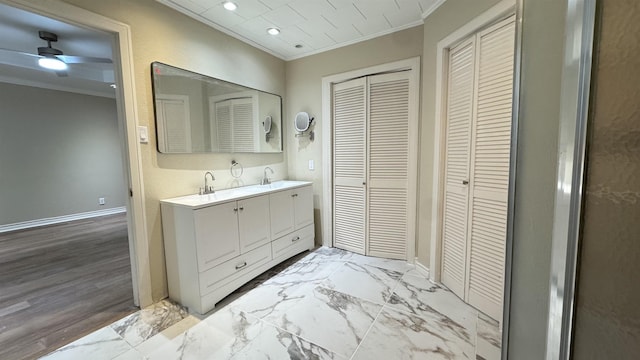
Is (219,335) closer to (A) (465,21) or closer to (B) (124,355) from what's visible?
(B) (124,355)

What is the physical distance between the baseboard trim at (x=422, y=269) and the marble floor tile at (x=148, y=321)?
2.09 meters

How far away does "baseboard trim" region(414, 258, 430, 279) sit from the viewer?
244 cm

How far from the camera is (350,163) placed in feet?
9.77

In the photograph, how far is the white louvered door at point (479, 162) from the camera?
1.70 meters

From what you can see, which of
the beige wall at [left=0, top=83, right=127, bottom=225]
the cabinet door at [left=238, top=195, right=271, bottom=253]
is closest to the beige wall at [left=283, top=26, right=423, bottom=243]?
the cabinet door at [left=238, top=195, right=271, bottom=253]

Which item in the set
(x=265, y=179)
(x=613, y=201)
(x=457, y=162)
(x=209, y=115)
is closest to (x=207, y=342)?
(x=265, y=179)

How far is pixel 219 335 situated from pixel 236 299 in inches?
16.5

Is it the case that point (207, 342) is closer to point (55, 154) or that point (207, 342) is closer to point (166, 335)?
point (166, 335)

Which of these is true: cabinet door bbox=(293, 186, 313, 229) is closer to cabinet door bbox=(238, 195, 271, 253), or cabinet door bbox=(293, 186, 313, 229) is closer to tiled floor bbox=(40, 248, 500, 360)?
cabinet door bbox=(238, 195, 271, 253)

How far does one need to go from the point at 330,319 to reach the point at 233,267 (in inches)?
35.5

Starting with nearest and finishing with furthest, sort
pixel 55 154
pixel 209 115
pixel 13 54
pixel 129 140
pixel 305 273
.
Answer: pixel 129 140 → pixel 209 115 → pixel 305 273 → pixel 13 54 → pixel 55 154

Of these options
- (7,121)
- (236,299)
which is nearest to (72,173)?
(7,121)

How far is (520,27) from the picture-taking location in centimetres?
69

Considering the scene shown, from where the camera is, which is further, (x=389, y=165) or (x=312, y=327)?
(x=389, y=165)
